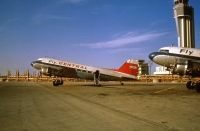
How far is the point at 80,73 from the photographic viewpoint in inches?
2052

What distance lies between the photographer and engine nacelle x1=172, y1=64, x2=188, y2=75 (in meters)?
31.7

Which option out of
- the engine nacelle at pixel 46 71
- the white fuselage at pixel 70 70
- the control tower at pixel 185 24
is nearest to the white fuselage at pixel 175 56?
the white fuselage at pixel 70 70

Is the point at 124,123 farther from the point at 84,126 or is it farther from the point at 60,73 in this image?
the point at 60,73

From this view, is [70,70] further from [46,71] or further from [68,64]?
[46,71]

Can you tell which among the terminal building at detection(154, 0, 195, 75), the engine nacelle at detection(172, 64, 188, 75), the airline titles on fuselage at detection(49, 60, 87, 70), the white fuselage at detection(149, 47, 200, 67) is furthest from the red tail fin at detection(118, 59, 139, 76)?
the terminal building at detection(154, 0, 195, 75)

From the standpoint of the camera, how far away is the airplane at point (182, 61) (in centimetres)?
3177

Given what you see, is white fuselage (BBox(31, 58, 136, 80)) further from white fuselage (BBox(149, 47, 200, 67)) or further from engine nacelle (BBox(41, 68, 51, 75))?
white fuselage (BBox(149, 47, 200, 67))

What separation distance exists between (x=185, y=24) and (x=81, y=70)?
141696 millimetres

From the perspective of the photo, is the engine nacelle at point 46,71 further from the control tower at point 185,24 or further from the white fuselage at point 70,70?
the control tower at point 185,24

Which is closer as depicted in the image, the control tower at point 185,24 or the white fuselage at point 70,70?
the white fuselage at point 70,70

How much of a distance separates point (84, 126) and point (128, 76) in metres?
44.2

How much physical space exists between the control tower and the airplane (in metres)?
146

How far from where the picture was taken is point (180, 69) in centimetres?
3209

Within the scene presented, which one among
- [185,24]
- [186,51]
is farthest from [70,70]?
[185,24]
